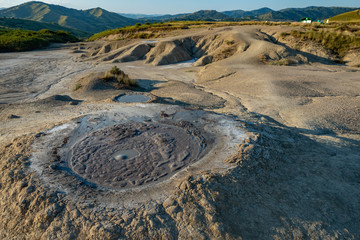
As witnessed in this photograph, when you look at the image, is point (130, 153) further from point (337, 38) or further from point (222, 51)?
point (337, 38)

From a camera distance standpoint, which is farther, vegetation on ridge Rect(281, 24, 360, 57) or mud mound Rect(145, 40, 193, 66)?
mud mound Rect(145, 40, 193, 66)

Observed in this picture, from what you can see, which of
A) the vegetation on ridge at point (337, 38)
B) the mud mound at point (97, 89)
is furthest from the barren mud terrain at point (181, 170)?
the vegetation on ridge at point (337, 38)

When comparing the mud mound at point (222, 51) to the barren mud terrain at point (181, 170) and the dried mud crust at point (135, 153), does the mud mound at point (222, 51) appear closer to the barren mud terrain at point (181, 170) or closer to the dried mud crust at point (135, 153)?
the barren mud terrain at point (181, 170)

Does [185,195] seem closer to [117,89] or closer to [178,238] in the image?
[178,238]

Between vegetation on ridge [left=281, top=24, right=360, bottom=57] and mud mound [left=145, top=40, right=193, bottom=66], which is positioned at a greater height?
vegetation on ridge [left=281, top=24, right=360, bottom=57]

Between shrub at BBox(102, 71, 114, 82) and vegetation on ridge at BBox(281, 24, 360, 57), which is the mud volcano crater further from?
vegetation on ridge at BBox(281, 24, 360, 57)

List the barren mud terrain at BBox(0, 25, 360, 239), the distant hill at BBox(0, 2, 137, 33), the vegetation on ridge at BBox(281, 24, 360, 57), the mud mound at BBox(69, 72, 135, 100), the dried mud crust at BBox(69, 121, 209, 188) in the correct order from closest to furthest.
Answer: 1. the barren mud terrain at BBox(0, 25, 360, 239)
2. the dried mud crust at BBox(69, 121, 209, 188)
3. the mud mound at BBox(69, 72, 135, 100)
4. the vegetation on ridge at BBox(281, 24, 360, 57)
5. the distant hill at BBox(0, 2, 137, 33)

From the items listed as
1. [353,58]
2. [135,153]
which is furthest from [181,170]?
[353,58]

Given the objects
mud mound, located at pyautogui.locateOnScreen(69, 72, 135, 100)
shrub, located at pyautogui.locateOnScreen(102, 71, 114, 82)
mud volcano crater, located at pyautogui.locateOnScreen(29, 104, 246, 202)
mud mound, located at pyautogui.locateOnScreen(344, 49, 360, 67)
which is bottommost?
mud mound, located at pyautogui.locateOnScreen(344, 49, 360, 67)

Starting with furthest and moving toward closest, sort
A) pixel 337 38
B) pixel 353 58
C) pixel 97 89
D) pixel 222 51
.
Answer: pixel 222 51
pixel 337 38
pixel 353 58
pixel 97 89

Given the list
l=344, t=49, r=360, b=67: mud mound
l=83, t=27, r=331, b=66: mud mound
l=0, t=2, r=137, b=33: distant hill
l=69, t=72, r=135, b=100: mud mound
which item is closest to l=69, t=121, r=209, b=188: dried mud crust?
l=69, t=72, r=135, b=100: mud mound
